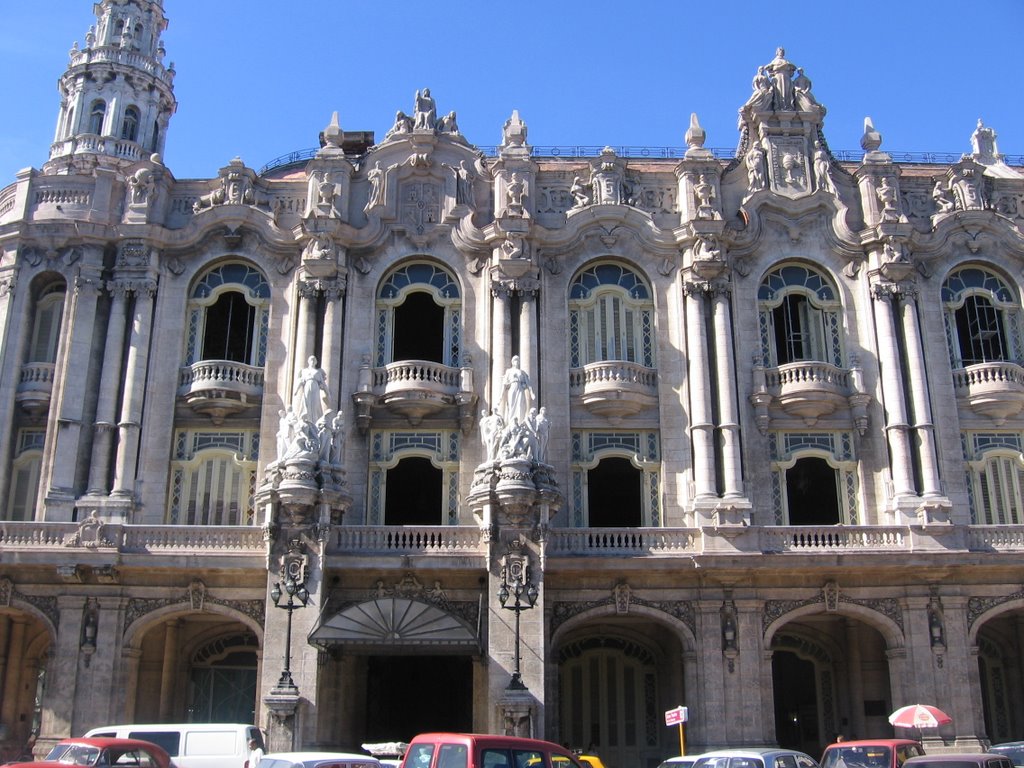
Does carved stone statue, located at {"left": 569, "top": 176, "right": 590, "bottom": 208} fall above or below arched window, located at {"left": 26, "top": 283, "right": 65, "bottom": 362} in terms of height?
above

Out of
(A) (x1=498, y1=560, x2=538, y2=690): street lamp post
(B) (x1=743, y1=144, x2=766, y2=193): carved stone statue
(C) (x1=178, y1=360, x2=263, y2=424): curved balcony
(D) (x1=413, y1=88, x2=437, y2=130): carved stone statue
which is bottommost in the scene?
(A) (x1=498, y1=560, x2=538, y2=690): street lamp post

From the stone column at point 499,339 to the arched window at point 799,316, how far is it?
7.27 meters

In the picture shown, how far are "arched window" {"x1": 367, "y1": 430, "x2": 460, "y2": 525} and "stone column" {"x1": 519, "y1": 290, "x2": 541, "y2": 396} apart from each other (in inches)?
105

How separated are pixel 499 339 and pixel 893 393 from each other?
1085cm

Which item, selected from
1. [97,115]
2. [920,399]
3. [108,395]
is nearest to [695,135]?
[920,399]

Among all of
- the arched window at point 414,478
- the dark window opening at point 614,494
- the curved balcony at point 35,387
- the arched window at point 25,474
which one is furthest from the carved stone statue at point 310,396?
the arched window at point 25,474

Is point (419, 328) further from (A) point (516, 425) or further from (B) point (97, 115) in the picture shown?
(B) point (97, 115)

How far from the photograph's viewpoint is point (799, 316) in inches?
1267

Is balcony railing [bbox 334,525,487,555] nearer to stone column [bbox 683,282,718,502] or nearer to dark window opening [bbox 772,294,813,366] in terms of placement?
stone column [bbox 683,282,718,502]

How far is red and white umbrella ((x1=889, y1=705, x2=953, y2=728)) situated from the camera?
23.7m

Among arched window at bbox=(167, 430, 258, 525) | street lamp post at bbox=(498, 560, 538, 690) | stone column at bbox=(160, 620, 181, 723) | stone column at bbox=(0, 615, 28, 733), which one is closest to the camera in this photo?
street lamp post at bbox=(498, 560, 538, 690)

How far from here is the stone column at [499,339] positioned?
30062mm

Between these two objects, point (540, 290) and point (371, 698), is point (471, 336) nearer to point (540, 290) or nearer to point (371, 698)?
point (540, 290)

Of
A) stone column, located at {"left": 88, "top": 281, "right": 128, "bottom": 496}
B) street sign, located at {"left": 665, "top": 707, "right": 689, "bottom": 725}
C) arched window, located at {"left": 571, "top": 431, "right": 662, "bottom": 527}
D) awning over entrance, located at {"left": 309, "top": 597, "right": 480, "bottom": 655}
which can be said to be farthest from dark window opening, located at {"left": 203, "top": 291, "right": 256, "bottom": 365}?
street sign, located at {"left": 665, "top": 707, "right": 689, "bottom": 725}
